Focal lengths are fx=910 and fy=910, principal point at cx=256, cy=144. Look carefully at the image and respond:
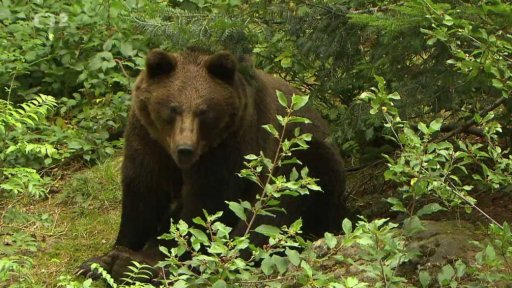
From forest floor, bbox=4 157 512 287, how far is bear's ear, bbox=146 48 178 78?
1.42m

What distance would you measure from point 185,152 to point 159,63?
73 centimetres

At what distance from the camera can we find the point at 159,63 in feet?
20.3

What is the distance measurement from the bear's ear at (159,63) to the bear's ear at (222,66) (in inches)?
9.6

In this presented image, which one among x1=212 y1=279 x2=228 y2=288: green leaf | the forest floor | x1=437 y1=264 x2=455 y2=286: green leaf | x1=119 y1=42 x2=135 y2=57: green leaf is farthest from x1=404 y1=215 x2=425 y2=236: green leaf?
x1=119 y1=42 x2=135 y2=57: green leaf

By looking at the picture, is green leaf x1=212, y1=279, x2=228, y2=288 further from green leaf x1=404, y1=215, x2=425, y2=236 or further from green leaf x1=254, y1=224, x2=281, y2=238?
green leaf x1=404, y1=215, x2=425, y2=236

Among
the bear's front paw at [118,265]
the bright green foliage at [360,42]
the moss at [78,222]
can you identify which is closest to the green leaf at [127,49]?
the moss at [78,222]

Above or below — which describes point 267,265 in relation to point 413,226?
below

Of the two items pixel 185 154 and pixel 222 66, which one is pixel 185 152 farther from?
pixel 222 66

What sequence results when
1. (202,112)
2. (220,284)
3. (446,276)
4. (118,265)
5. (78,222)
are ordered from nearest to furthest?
(220,284)
(446,276)
(202,112)
(118,265)
(78,222)

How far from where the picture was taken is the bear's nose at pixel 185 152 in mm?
5809

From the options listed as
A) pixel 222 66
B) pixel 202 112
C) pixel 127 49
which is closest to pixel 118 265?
pixel 202 112

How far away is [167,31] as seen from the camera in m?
6.05

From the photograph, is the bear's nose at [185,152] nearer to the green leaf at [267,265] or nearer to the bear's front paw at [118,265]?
the bear's front paw at [118,265]

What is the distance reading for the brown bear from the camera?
609cm
